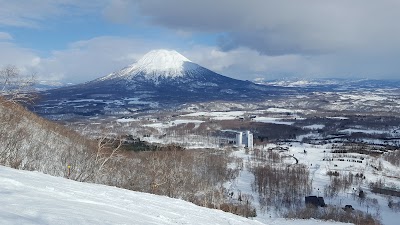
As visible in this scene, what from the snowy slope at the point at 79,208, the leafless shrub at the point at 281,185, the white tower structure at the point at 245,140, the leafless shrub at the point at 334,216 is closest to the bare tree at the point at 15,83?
the snowy slope at the point at 79,208

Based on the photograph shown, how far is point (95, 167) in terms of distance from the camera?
1759 centimetres

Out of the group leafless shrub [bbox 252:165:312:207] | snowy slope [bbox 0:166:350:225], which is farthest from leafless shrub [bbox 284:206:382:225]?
snowy slope [bbox 0:166:350:225]

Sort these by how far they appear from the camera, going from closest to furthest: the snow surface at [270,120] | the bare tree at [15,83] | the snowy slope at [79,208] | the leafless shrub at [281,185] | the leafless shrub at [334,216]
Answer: the snowy slope at [79,208], the bare tree at [15,83], the leafless shrub at [334,216], the leafless shrub at [281,185], the snow surface at [270,120]

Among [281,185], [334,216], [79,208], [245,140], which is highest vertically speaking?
[79,208]

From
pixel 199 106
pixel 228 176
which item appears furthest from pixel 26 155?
pixel 199 106

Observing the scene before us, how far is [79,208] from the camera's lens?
688cm

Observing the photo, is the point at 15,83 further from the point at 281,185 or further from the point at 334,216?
the point at 281,185

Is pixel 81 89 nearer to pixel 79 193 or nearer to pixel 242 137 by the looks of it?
pixel 242 137

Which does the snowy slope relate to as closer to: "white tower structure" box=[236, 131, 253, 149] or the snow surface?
"white tower structure" box=[236, 131, 253, 149]

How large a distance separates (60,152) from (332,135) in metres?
80.5

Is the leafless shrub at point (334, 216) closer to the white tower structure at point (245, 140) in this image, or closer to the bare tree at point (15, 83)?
the bare tree at point (15, 83)

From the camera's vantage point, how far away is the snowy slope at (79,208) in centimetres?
569

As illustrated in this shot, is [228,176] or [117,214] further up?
[117,214]

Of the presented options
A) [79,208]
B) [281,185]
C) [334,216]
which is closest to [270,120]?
[281,185]
